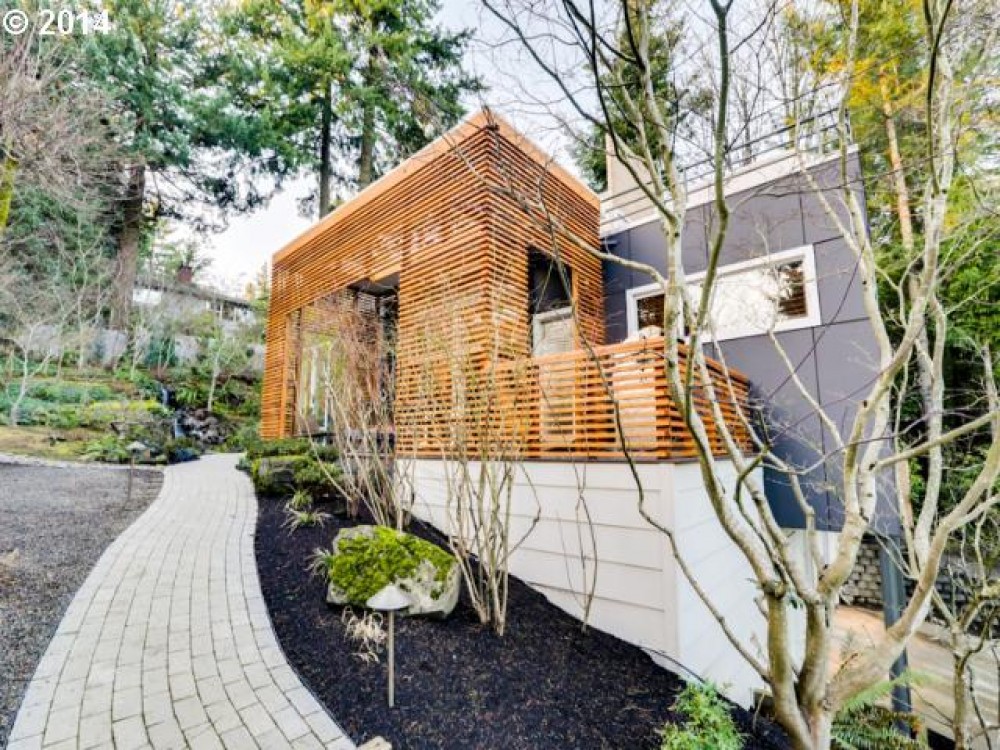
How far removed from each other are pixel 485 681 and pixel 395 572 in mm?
1063

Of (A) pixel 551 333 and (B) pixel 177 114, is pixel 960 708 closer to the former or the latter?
(A) pixel 551 333

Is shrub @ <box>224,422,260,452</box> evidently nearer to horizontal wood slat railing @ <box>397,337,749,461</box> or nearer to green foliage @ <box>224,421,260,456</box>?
green foliage @ <box>224,421,260,456</box>

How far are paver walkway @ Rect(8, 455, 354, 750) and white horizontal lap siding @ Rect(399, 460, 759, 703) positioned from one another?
5.23ft

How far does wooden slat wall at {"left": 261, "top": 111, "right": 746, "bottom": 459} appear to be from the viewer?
3992 mm

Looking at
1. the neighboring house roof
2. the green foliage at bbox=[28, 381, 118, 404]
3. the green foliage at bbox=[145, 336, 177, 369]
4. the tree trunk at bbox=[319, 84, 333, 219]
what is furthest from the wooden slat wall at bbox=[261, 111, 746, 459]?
the neighboring house roof

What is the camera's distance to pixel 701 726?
2797 millimetres

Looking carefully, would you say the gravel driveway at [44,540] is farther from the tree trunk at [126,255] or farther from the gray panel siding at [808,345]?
the tree trunk at [126,255]

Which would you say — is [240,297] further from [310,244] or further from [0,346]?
[310,244]

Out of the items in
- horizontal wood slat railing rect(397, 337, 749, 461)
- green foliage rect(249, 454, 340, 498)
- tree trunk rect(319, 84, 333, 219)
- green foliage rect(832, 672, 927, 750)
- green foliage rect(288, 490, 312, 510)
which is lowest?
green foliage rect(832, 672, 927, 750)

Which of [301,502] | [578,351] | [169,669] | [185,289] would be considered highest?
[185,289]

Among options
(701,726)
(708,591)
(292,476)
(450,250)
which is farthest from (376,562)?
(450,250)

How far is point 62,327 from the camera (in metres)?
12.5

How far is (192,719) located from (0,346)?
52.2 ft

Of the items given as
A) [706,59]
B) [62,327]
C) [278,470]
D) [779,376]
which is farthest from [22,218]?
[779,376]
